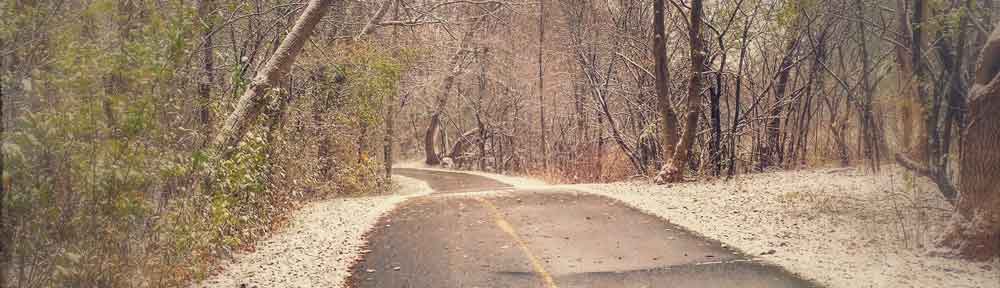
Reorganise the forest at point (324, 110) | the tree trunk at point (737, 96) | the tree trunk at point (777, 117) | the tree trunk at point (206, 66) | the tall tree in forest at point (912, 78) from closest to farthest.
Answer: the forest at point (324, 110) → the tall tree in forest at point (912, 78) → the tree trunk at point (206, 66) → the tree trunk at point (737, 96) → the tree trunk at point (777, 117)

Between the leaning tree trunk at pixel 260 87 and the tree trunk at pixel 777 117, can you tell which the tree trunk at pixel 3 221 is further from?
the tree trunk at pixel 777 117

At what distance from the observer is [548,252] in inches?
335

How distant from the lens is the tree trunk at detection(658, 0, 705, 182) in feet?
51.8

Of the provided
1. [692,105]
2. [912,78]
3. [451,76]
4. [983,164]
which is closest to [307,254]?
[983,164]

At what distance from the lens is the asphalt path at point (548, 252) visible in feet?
23.2

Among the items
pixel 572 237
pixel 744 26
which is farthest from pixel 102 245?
pixel 744 26

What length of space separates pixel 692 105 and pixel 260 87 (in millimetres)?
9682

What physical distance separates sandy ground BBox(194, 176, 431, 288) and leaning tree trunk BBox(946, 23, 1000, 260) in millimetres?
6462

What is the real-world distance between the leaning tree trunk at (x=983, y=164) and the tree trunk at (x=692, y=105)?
886cm

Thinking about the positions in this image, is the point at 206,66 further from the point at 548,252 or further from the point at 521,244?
the point at 548,252

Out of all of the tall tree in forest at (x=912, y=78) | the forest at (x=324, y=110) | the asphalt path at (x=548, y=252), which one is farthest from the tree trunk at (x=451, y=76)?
the tall tree in forest at (x=912, y=78)

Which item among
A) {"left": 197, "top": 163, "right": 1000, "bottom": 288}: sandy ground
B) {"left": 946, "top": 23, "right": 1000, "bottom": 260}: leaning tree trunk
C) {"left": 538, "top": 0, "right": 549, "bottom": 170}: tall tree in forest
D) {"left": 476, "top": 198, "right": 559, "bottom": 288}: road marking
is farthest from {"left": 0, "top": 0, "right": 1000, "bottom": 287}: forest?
{"left": 476, "top": 198, "right": 559, "bottom": 288}: road marking

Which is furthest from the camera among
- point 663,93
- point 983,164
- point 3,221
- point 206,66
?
point 663,93

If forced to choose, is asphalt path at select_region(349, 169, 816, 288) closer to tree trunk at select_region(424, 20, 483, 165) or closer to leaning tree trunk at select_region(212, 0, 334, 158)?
leaning tree trunk at select_region(212, 0, 334, 158)
